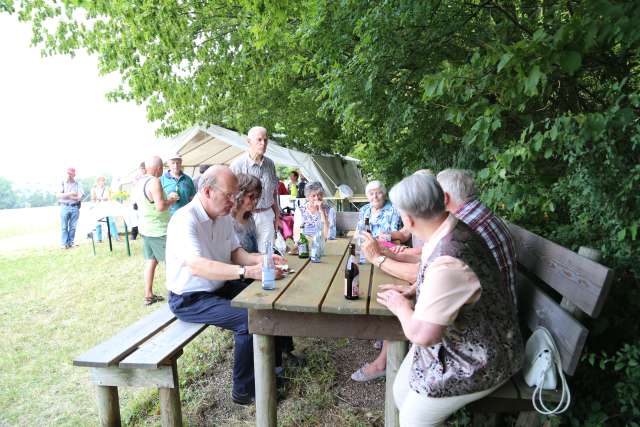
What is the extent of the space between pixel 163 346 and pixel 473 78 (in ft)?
8.22

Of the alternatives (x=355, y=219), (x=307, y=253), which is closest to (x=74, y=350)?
(x=307, y=253)

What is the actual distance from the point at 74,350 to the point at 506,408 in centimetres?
391

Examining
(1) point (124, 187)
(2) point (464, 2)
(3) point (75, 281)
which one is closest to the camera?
(2) point (464, 2)

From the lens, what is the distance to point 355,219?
5320 mm

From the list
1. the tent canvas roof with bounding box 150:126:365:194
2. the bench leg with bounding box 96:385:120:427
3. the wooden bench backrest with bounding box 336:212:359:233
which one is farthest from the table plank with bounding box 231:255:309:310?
the tent canvas roof with bounding box 150:126:365:194

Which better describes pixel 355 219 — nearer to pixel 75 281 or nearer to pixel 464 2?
pixel 464 2

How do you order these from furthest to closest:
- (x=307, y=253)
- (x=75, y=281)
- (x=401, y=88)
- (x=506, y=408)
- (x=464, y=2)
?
(x=75, y=281) < (x=401, y=88) < (x=464, y=2) < (x=307, y=253) < (x=506, y=408)

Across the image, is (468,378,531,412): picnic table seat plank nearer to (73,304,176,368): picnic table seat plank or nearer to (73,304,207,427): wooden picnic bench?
(73,304,207,427): wooden picnic bench

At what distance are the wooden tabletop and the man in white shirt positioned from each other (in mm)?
199

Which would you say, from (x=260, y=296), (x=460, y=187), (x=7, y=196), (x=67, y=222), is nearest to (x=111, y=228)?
(x=67, y=222)

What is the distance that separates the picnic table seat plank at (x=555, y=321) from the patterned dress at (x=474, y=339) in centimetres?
18

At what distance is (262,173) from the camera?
187 inches

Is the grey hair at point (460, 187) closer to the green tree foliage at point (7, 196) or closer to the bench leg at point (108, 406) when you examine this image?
the bench leg at point (108, 406)

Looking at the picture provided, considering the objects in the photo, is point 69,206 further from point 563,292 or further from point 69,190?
point 563,292
